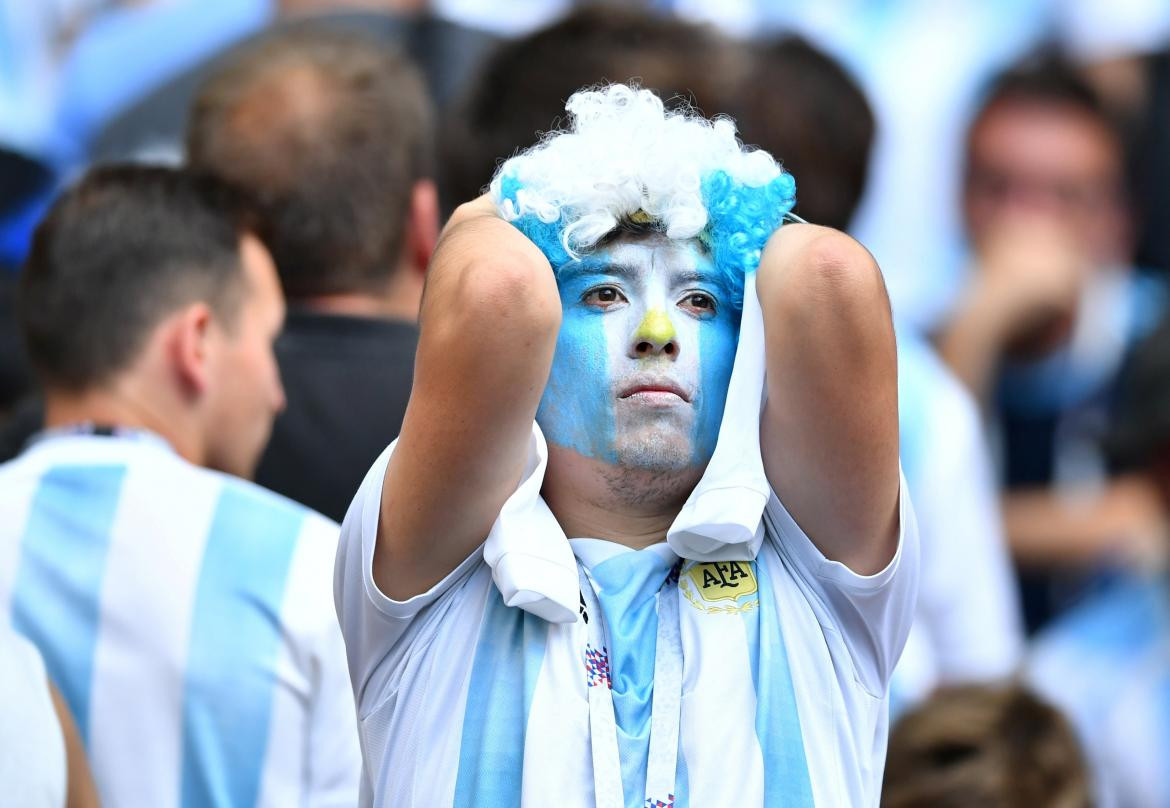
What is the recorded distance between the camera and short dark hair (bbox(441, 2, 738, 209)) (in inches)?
140

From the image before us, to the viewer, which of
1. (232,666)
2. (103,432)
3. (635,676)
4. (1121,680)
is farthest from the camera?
(1121,680)

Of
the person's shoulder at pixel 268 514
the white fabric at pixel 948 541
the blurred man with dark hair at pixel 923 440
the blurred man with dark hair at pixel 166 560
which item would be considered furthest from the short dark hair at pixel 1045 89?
the person's shoulder at pixel 268 514

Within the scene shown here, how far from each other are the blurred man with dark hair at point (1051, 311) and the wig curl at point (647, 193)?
2916mm

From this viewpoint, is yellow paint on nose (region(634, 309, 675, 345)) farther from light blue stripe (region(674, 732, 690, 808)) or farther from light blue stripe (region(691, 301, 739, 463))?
light blue stripe (region(674, 732, 690, 808))

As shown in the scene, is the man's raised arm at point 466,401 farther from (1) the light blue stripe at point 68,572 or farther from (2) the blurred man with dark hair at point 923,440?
(2) the blurred man with dark hair at point 923,440

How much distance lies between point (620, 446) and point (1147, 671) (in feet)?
8.40

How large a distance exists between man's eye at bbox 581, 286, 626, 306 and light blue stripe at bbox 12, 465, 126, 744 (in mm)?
1026

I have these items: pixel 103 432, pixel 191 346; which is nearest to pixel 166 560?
pixel 103 432

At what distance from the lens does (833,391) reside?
82.8 inches

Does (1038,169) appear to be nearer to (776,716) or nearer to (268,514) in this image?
(268,514)

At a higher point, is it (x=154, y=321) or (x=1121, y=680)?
(x=154, y=321)

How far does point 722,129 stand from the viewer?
2.36 metres

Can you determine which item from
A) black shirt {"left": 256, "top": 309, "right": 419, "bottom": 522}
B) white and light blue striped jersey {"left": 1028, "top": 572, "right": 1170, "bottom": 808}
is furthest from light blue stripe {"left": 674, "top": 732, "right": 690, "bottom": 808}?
white and light blue striped jersey {"left": 1028, "top": 572, "right": 1170, "bottom": 808}

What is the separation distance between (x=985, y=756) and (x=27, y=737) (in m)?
1.70
